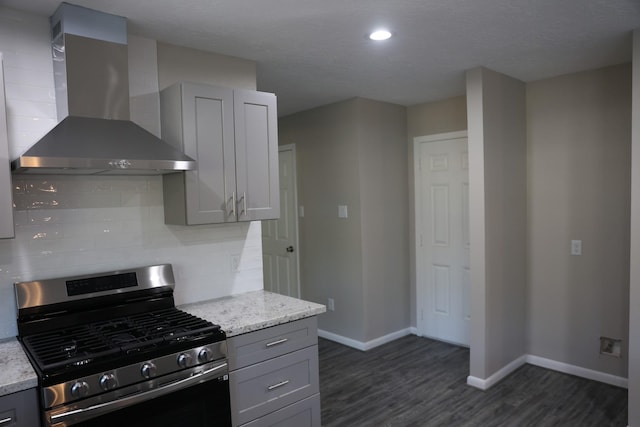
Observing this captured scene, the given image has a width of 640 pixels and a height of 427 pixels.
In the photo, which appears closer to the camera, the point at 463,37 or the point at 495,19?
the point at 495,19

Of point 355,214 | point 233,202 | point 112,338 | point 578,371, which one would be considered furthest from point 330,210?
point 112,338

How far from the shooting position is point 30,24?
2156mm

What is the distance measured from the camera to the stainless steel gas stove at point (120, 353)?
1729 millimetres

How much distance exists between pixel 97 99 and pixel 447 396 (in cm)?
302

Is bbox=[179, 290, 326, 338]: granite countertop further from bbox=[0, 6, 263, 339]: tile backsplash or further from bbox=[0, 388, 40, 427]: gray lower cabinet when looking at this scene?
bbox=[0, 388, 40, 427]: gray lower cabinet

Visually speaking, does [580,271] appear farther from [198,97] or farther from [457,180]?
[198,97]

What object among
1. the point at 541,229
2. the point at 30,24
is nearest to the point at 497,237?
the point at 541,229

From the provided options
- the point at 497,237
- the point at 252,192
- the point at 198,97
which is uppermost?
the point at 198,97

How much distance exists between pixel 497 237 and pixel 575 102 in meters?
1.23

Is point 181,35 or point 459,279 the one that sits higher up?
point 181,35

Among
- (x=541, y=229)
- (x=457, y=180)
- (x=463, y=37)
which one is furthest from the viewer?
(x=457, y=180)

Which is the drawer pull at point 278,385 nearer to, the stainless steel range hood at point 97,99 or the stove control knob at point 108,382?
the stove control knob at point 108,382

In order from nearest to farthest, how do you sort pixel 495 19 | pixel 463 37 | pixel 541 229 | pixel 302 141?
pixel 495 19 < pixel 463 37 < pixel 541 229 < pixel 302 141

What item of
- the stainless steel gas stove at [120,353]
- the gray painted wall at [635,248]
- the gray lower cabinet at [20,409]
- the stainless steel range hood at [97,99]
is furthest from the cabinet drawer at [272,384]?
the gray painted wall at [635,248]
